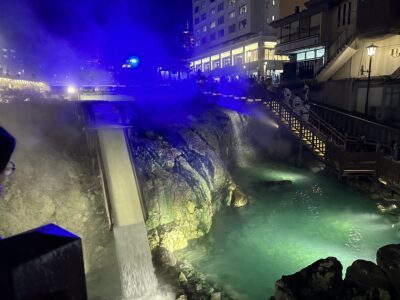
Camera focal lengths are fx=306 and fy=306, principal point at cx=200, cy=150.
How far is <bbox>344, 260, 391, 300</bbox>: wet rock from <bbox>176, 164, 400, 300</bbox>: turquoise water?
2.92m

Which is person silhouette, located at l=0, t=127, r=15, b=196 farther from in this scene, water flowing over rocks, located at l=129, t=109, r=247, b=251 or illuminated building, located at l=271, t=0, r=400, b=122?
illuminated building, located at l=271, t=0, r=400, b=122

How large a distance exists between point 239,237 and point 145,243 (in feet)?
15.9

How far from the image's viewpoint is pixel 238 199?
1711cm

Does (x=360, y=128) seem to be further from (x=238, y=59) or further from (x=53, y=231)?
(x=238, y=59)

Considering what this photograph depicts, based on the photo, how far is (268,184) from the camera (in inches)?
772

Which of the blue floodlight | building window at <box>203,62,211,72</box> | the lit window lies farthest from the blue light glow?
building window at <box>203,62,211,72</box>

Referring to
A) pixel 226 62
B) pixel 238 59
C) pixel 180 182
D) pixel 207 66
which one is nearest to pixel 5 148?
pixel 180 182

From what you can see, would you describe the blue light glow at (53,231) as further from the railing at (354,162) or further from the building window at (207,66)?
the building window at (207,66)

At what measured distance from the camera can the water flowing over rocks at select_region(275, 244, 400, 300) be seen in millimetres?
8117

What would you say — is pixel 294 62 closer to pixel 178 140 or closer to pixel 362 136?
pixel 362 136

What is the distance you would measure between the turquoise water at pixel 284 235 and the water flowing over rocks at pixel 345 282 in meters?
2.20

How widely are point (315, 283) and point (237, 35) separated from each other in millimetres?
57791

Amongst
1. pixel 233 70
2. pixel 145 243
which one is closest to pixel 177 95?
pixel 145 243

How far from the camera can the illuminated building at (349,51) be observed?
2041 centimetres
